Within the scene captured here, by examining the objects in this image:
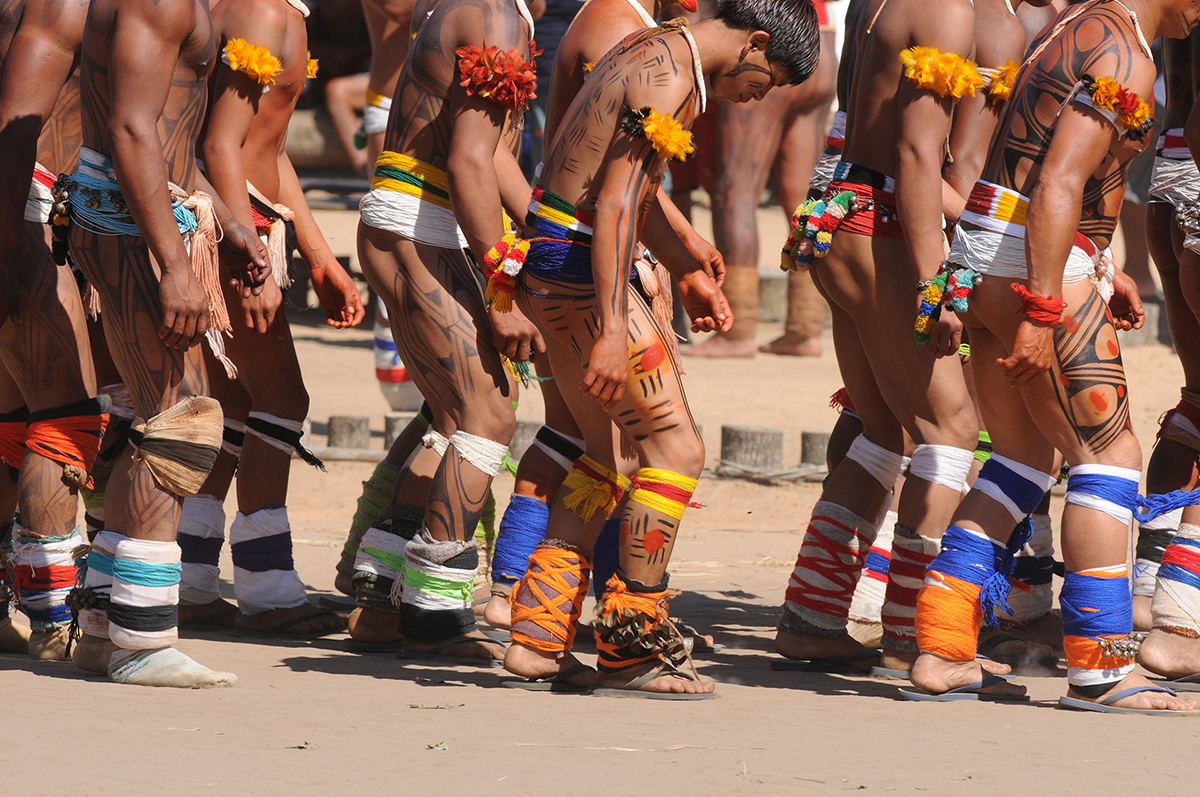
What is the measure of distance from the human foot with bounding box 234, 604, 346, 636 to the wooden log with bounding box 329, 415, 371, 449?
3.34 meters

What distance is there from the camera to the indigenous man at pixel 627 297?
389 centimetres

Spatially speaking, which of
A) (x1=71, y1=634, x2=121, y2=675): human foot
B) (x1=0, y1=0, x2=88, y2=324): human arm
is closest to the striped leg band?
(x1=71, y1=634, x2=121, y2=675): human foot

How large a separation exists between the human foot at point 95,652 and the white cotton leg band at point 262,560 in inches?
36.1

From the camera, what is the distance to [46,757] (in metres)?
3.20

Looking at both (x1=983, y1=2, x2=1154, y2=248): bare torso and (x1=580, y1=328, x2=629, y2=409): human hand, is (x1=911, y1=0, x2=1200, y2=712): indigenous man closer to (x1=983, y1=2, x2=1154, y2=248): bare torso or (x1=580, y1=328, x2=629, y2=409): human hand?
(x1=983, y1=2, x2=1154, y2=248): bare torso

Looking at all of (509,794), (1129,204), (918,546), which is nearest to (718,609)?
(918,546)

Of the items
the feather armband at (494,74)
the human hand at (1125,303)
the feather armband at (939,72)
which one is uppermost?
the feather armband at (939,72)

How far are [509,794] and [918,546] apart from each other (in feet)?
6.30

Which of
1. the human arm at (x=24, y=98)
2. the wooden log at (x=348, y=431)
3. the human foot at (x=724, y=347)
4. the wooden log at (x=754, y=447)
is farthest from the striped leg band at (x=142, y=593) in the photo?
the human foot at (x=724, y=347)

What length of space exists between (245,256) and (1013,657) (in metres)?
2.82

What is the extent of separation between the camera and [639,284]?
14.3 feet

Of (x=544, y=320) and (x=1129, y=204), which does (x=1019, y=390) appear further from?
(x=1129, y=204)

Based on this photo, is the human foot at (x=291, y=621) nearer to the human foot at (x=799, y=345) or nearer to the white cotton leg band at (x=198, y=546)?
the white cotton leg band at (x=198, y=546)

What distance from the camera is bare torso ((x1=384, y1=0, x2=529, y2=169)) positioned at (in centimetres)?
459
